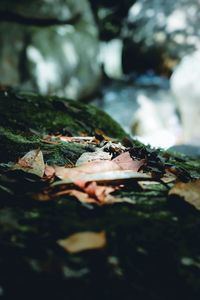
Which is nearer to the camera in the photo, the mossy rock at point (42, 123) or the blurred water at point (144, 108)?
the mossy rock at point (42, 123)

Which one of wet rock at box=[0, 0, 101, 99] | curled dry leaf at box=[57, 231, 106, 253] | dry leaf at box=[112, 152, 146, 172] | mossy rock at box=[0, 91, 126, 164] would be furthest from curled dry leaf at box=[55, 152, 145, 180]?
wet rock at box=[0, 0, 101, 99]

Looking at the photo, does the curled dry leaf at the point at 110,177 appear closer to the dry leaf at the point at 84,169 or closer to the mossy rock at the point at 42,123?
the dry leaf at the point at 84,169

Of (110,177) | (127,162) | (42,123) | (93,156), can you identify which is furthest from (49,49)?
(110,177)

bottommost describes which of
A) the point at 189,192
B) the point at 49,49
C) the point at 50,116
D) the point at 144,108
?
the point at 189,192

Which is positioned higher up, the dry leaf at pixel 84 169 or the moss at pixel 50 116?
the moss at pixel 50 116

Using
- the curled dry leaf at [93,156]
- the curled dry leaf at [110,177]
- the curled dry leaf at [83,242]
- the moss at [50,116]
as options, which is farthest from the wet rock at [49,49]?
the curled dry leaf at [83,242]

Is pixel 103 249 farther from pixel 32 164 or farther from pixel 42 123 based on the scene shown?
pixel 42 123
